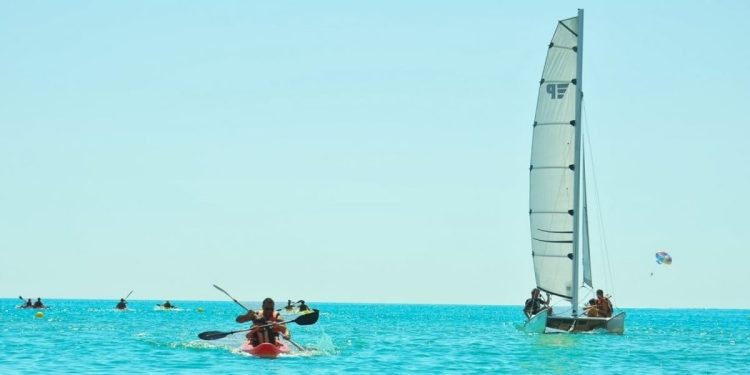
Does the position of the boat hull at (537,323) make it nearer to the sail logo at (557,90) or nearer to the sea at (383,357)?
the sea at (383,357)

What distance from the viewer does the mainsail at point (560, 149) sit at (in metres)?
59.2

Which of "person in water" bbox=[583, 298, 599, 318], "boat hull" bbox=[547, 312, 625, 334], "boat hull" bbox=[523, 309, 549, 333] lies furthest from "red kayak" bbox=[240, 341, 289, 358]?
"person in water" bbox=[583, 298, 599, 318]

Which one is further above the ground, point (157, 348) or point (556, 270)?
point (556, 270)

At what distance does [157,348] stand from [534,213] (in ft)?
64.9

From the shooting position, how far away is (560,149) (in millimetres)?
59344

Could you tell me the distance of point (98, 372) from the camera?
37.7 m

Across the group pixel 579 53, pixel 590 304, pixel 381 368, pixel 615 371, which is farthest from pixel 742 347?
pixel 381 368

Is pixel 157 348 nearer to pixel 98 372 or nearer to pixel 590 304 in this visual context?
pixel 98 372

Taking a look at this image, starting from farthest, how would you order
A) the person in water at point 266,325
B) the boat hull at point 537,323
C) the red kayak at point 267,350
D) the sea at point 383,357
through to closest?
the boat hull at point 537,323, the red kayak at point 267,350, the person in water at point 266,325, the sea at point 383,357

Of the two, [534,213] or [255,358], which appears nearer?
[255,358]

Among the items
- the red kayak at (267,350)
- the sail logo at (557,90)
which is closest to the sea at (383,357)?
the red kayak at (267,350)

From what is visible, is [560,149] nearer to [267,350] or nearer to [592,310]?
[592,310]

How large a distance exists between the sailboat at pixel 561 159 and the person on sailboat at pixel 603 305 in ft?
2.93

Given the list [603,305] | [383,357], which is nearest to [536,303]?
[603,305]
